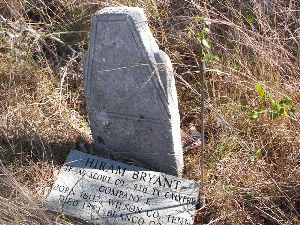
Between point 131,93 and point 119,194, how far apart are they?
539mm

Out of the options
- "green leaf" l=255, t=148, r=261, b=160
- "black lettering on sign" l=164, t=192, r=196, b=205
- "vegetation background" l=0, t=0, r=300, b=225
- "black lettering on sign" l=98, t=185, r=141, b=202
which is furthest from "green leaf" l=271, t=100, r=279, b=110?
"black lettering on sign" l=98, t=185, r=141, b=202

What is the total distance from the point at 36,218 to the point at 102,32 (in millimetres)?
986

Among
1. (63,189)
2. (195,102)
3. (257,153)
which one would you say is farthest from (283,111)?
(63,189)

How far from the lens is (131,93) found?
93.1 inches

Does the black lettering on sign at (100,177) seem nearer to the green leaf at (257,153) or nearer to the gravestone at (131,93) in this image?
the gravestone at (131,93)

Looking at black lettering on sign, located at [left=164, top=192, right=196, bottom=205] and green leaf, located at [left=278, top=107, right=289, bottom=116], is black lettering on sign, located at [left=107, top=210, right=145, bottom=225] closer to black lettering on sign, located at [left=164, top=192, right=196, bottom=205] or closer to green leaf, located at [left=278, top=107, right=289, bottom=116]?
black lettering on sign, located at [left=164, top=192, right=196, bottom=205]

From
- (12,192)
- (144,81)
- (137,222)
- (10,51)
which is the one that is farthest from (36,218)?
(10,51)

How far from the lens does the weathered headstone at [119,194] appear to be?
2.32 m

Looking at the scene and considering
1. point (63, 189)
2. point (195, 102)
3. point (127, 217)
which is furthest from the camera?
point (195, 102)

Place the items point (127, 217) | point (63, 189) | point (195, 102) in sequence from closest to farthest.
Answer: point (127, 217)
point (63, 189)
point (195, 102)

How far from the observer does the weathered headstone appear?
7.62ft

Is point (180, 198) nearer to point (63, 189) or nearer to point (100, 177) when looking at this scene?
point (100, 177)

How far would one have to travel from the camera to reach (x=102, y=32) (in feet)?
7.33

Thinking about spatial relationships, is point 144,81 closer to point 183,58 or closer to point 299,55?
point 183,58
